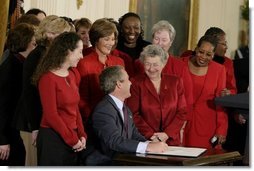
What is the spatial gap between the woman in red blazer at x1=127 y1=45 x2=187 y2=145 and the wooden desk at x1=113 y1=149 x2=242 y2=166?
32 cm

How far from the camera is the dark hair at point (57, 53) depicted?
11.4 feet

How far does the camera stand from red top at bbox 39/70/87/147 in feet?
11.2

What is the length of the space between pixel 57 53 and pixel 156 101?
575 mm

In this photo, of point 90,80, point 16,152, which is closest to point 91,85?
point 90,80

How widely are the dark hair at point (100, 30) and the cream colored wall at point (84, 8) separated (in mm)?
48

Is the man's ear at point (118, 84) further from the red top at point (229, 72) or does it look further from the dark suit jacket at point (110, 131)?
the red top at point (229, 72)

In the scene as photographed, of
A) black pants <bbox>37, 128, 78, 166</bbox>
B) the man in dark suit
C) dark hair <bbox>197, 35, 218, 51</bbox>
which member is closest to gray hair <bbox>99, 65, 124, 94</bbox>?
the man in dark suit

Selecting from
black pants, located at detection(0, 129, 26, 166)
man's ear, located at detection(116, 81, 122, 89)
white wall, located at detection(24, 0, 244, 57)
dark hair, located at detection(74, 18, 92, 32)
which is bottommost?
black pants, located at detection(0, 129, 26, 166)

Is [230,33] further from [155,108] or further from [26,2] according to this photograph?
[26,2]

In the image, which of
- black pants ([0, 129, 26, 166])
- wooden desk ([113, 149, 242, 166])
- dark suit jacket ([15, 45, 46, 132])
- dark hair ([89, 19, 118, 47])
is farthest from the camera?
dark hair ([89, 19, 118, 47])

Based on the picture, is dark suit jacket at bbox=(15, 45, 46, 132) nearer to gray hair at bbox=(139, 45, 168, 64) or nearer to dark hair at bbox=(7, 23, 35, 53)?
dark hair at bbox=(7, 23, 35, 53)

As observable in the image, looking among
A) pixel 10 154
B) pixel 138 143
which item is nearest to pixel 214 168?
pixel 138 143

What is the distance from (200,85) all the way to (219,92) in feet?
0.38

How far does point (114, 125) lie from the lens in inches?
137
